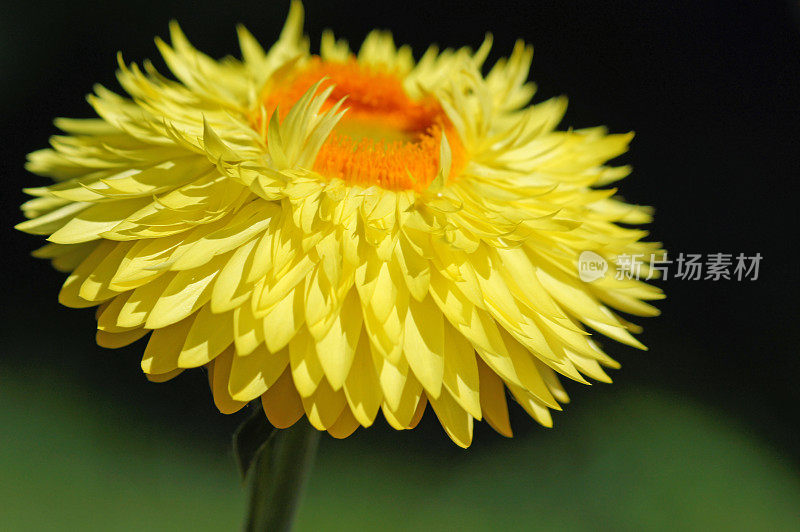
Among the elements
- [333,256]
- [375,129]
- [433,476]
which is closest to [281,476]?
[333,256]

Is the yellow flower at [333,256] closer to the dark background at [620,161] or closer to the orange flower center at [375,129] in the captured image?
the orange flower center at [375,129]

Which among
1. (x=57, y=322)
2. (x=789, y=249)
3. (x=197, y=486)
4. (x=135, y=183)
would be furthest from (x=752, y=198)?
(x=57, y=322)

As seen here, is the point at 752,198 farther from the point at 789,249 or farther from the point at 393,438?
the point at 393,438

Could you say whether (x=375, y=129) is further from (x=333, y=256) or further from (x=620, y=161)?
(x=620, y=161)

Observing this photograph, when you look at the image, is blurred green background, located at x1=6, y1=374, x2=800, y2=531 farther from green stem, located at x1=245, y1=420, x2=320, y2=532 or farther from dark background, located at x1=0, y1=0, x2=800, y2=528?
green stem, located at x1=245, y1=420, x2=320, y2=532

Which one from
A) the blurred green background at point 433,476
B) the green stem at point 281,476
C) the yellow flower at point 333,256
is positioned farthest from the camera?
the blurred green background at point 433,476

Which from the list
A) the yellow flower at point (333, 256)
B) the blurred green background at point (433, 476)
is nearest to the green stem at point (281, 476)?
the yellow flower at point (333, 256)
